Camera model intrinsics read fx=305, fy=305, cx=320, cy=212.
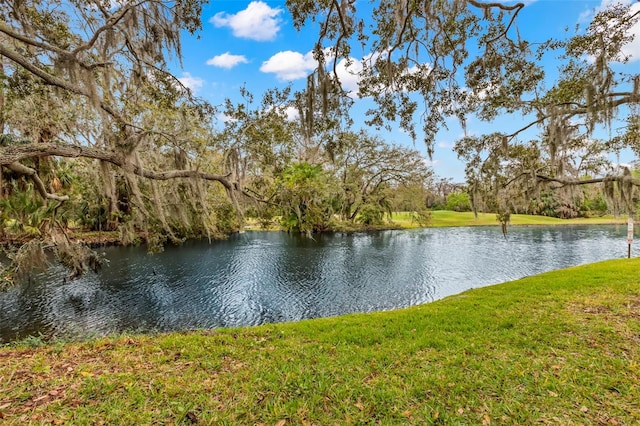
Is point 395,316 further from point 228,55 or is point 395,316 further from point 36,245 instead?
point 228,55

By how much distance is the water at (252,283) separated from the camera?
8.24 m

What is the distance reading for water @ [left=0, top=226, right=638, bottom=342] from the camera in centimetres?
824

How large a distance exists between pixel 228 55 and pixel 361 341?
846 centimetres

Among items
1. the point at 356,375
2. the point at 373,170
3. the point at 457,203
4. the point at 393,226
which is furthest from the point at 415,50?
the point at 457,203

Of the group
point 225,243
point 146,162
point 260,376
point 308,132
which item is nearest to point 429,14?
point 308,132

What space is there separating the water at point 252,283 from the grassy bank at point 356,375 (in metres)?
3.77

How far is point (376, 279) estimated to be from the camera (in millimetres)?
12203

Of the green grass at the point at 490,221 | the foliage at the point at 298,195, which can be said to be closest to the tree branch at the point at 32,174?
the foliage at the point at 298,195

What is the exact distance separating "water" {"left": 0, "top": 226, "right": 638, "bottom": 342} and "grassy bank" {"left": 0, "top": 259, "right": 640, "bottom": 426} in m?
3.77

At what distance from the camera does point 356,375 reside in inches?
127

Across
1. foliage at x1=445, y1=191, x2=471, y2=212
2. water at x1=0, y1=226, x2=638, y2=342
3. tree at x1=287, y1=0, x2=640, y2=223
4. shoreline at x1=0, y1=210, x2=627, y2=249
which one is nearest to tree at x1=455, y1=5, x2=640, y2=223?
tree at x1=287, y1=0, x2=640, y2=223

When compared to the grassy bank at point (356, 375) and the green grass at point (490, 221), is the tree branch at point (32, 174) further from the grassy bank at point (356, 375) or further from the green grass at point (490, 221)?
the green grass at point (490, 221)

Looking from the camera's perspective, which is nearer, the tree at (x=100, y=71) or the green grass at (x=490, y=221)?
the tree at (x=100, y=71)

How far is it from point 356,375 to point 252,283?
9.36 meters
